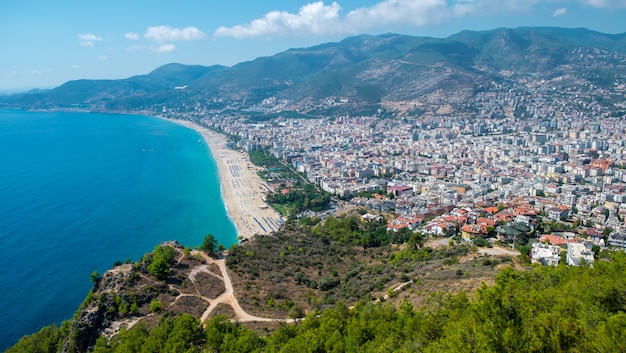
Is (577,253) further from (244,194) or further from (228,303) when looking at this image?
(244,194)

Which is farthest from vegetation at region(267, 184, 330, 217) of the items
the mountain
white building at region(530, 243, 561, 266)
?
the mountain

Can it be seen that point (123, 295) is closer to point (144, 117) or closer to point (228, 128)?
point (228, 128)

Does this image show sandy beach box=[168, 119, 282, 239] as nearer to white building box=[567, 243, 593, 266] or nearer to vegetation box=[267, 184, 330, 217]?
vegetation box=[267, 184, 330, 217]

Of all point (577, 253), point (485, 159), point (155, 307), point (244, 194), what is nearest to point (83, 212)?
point (244, 194)

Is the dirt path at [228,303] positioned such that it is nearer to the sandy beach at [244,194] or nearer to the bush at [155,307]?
the bush at [155,307]

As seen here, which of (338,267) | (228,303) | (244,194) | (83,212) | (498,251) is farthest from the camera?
(244,194)

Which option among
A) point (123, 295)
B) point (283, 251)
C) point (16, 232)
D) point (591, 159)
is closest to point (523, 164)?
point (591, 159)
